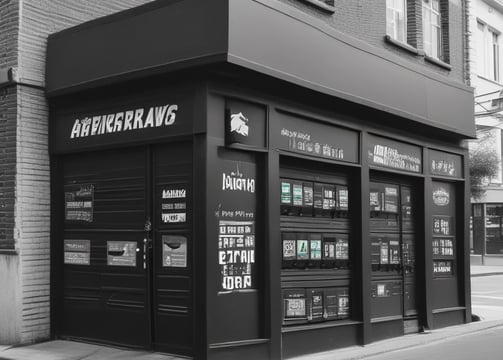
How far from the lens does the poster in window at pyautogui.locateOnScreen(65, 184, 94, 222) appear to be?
861cm

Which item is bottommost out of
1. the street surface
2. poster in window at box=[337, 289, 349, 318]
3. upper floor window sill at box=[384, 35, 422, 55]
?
the street surface

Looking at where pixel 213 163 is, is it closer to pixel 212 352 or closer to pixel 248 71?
pixel 248 71

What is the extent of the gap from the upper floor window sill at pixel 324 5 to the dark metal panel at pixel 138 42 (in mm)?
3721

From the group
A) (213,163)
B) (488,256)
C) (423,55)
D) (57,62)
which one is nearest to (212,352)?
(213,163)

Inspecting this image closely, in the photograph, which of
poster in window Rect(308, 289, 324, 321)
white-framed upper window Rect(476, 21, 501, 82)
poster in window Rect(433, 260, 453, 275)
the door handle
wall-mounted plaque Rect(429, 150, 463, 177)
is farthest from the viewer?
white-framed upper window Rect(476, 21, 501, 82)

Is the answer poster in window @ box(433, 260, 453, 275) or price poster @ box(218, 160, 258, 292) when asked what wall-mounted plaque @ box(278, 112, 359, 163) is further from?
poster in window @ box(433, 260, 453, 275)

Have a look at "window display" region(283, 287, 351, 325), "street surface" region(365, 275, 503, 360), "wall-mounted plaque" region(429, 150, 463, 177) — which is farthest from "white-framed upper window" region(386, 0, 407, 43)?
"window display" region(283, 287, 351, 325)

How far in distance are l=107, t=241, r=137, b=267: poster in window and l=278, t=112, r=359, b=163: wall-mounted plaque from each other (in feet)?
7.23

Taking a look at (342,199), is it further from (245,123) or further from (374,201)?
(245,123)

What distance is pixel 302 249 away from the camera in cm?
877

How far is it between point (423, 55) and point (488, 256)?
21.5 m

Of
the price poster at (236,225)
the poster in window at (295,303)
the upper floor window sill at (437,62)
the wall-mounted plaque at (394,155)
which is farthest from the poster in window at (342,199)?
the upper floor window sill at (437,62)

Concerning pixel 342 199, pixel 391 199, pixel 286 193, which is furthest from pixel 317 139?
pixel 391 199

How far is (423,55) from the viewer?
13.2 m
